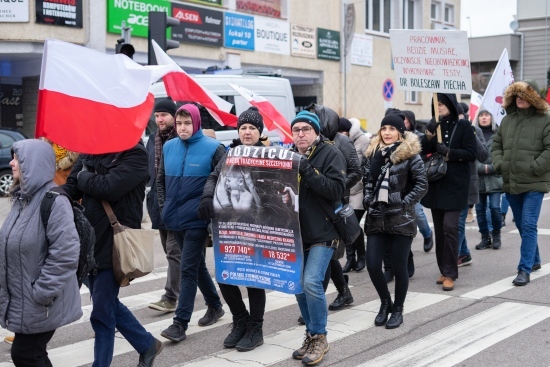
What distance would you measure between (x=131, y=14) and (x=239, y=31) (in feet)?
13.8

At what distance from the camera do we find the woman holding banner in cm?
573

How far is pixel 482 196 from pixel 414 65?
300 centimetres

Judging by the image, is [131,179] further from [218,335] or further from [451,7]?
[451,7]

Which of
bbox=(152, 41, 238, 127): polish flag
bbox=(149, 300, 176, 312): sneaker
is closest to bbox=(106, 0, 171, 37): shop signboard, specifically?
bbox=(152, 41, 238, 127): polish flag

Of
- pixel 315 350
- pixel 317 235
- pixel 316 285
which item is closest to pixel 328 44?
pixel 317 235

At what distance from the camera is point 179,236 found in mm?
6324

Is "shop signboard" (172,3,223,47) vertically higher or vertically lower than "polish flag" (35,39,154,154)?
higher

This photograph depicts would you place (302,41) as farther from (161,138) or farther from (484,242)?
(161,138)

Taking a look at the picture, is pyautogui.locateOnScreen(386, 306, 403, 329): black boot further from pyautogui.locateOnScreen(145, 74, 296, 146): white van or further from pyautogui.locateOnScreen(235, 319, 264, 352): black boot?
pyautogui.locateOnScreen(145, 74, 296, 146): white van

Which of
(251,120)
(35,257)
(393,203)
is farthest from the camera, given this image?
(393,203)

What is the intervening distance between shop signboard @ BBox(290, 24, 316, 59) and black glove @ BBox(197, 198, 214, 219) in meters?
19.8

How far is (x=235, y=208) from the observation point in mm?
5594

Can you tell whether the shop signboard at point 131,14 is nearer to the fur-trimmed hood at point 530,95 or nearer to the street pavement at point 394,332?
the street pavement at point 394,332

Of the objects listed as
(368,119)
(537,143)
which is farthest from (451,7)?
(537,143)
